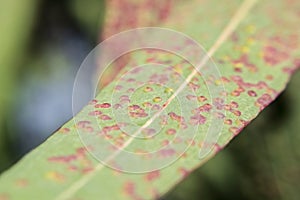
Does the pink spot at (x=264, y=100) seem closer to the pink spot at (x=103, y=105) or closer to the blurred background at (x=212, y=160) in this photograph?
the pink spot at (x=103, y=105)

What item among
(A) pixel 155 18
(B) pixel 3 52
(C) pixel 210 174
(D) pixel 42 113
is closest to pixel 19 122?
(D) pixel 42 113

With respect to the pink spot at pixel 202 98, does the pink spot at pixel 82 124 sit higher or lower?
lower

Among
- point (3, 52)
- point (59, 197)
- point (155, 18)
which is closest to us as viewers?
point (59, 197)

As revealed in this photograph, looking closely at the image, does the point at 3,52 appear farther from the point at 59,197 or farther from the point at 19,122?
the point at 59,197

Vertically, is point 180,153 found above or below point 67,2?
above

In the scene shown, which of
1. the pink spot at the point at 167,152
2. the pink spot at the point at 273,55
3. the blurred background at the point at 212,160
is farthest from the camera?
the blurred background at the point at 212,160

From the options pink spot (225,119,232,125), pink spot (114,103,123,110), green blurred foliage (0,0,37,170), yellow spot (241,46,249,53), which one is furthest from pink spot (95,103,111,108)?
green blurred foliage (0,0,37,170)

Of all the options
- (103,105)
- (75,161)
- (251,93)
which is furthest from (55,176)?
(251,93)

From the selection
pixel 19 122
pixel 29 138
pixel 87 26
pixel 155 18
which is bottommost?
pixel 29 138

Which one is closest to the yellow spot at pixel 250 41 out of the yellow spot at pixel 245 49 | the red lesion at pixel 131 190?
the yellow spot at pixel 245 49
